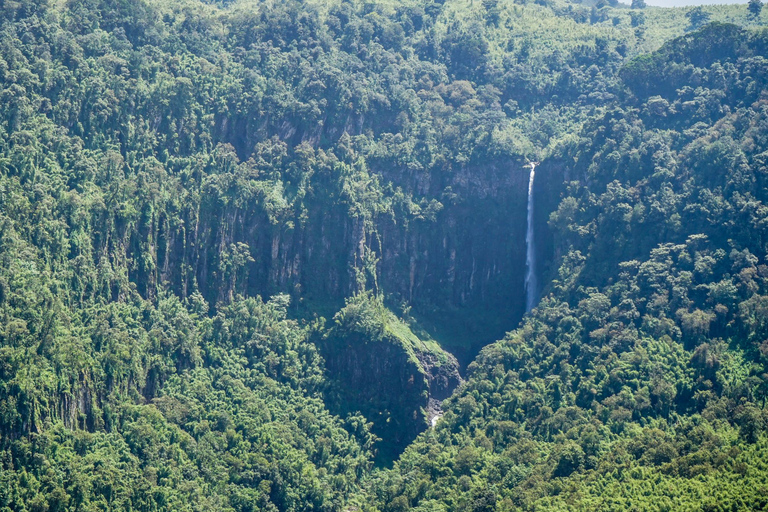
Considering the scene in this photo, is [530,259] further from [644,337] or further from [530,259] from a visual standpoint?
[644,337]

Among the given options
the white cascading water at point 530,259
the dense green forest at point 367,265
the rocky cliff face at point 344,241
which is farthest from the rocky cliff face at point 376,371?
the white cascading water at point 530,259

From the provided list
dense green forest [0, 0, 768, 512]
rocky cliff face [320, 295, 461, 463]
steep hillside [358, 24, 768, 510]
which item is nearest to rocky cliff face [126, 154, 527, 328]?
dense green forest [0, 0, 768, 512]

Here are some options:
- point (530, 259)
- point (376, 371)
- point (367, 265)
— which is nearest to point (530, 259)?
point (530, 259)

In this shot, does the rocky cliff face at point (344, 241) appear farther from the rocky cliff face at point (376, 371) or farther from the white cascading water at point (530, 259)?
the rocky cliff face at point (376, 371)

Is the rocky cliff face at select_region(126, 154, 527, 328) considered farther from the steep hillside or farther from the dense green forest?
the steep hillside

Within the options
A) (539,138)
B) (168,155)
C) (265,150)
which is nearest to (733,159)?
(539,138)

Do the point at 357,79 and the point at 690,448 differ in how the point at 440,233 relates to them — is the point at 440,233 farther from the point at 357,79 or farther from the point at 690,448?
the point at 690,448
